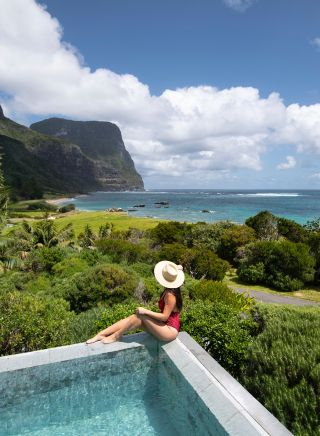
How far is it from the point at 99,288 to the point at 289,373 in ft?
29.9

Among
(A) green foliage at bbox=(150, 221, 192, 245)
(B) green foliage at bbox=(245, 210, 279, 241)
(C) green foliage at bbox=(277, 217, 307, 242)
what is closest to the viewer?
(B) green foliage at bbox=(245, 210, 279, 241)

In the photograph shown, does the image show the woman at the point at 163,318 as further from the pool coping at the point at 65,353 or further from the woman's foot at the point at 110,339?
the pool coping at the point at 65,353

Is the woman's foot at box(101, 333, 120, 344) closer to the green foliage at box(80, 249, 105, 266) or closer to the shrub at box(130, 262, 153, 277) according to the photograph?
the shrub at box(130, 262, 153, 277)

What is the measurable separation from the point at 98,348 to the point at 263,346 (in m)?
3.14

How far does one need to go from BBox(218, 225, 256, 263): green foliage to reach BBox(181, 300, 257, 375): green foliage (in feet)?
65.7

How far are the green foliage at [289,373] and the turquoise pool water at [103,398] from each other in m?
1.25

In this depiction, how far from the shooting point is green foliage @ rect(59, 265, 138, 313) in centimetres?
1401

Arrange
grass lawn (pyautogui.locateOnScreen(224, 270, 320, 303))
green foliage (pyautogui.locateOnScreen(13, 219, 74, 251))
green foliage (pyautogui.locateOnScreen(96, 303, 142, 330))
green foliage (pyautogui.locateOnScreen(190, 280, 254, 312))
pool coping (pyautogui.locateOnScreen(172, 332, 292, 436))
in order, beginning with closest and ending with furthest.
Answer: pool coping (pyautogui.locateOnScreen(172, 332, 292, 436)) < green foliage (pyautogui.locateOnScreen(96, 303, 142, 330)) < green foliage (pyautogui.locateOnScreen(190, 280, 254, 312)) < grass lawn (pyautogui.locateOnScreen(224, 270, 320, 303)) < green foliage (pyautogui.locateOnScreen(13, 219, 74, 251))

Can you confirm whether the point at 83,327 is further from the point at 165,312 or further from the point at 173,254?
the point at 173,254

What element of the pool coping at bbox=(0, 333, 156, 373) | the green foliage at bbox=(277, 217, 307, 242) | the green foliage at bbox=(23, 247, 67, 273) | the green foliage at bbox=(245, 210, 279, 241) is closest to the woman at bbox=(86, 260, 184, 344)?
the pool coping at bbox=(0, 333, 156, 373)

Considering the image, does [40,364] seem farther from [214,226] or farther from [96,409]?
[214,226]

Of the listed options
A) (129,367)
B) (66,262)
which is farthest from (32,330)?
(66,262)

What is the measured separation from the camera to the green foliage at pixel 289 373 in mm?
5410

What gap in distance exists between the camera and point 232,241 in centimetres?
2988
